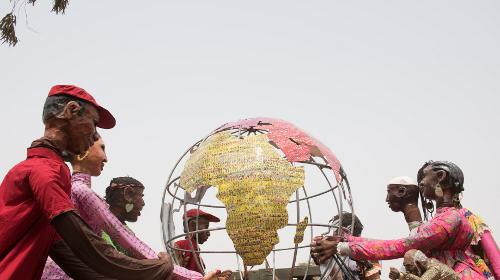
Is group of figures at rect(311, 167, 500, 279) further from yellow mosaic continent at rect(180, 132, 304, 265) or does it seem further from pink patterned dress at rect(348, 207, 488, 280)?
yellow mosaic continent at rect(180, 132, 304, 265)

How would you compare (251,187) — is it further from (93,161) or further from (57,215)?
(57,215)

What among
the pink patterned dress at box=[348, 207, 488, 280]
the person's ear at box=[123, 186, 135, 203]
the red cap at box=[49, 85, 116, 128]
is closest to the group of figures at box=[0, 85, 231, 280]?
the red cap at box=[49, 85, 116, 128]

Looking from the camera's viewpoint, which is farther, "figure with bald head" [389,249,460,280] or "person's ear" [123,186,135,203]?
"person's ear" [123,186,135,203]

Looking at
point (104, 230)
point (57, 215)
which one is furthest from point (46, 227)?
point (104, 230)

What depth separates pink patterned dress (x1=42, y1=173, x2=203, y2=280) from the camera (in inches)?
113

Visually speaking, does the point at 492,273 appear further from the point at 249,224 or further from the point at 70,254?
the point at 70,254

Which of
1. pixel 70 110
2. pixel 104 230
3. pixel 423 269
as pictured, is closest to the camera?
pixel 70 110

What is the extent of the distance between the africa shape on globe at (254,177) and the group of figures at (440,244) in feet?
1.25

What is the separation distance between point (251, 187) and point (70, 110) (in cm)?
Answer: 201

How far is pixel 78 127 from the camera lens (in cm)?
228

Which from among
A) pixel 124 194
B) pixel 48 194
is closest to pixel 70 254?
pixel 48 194

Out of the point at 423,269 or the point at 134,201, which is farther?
the point at 134,201

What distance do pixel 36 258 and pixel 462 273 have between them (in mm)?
2623

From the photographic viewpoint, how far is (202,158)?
14.5 ft
